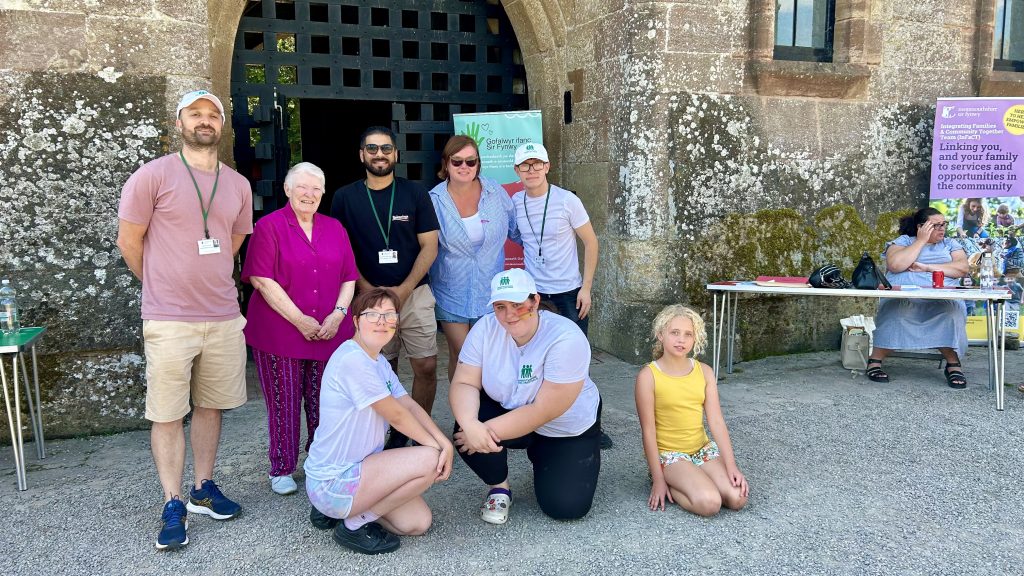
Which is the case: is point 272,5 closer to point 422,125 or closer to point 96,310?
point 422,125

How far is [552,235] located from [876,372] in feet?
8.46

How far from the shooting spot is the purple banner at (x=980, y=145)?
5762 millimetres

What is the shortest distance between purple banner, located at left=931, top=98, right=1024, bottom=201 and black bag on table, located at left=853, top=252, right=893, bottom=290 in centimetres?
145

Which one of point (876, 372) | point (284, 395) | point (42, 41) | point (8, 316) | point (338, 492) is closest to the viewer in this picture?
point (338, 492)

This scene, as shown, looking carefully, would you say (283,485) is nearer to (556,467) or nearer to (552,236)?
(556,467)

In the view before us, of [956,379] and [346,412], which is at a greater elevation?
[346,412]

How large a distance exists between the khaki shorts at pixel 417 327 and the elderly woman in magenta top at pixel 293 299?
0.38 meters

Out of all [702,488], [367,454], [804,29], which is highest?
[804,29]

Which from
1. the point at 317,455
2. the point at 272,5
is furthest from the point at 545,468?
the point at 272,5

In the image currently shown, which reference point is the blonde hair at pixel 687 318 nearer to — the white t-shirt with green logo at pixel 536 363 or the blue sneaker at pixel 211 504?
the white t-shirt with green logo at pixel 536 363

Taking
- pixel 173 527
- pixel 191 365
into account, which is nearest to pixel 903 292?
pixel 191 365

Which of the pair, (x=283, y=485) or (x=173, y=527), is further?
(x=283, y=485)

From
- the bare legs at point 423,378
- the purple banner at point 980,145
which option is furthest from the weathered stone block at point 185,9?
the purple banner at point 980,145

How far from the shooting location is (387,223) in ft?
11.8
